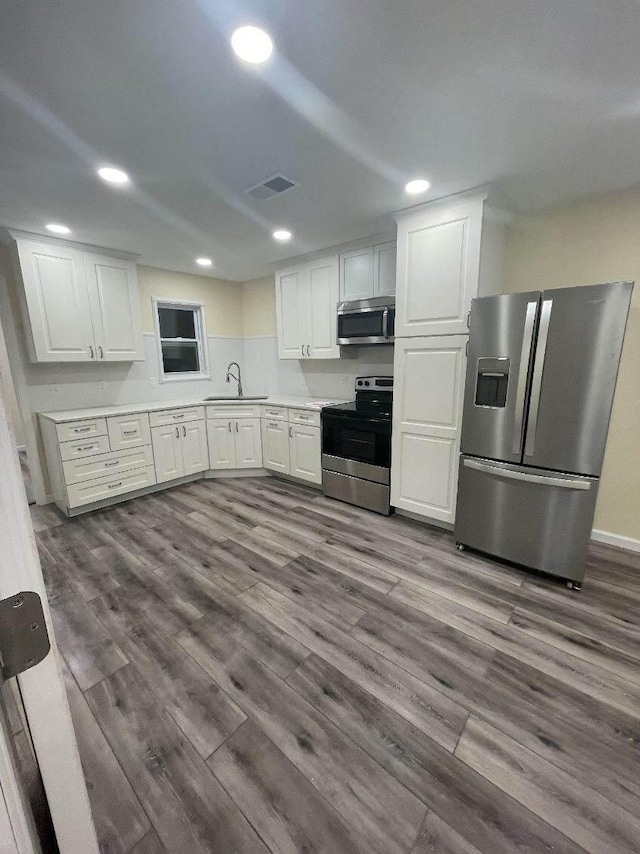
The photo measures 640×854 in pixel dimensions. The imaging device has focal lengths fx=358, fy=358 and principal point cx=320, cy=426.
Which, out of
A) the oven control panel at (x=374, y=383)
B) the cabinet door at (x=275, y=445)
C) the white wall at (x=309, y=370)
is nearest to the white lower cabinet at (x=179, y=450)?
the cabinet door at (x=275, y=445)

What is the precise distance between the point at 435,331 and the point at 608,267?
1281mm

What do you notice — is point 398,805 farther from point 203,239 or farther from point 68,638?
point 203,239

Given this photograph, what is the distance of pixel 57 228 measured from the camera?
9.90 feet

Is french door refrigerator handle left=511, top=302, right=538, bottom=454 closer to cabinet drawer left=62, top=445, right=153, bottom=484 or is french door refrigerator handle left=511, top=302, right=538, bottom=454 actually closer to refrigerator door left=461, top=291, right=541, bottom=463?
refrigerator door left=461, top=291, right=541, bottom=463

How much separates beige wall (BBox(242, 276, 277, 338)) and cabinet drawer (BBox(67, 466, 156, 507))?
2350mm

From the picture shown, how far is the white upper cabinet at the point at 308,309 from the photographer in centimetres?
369

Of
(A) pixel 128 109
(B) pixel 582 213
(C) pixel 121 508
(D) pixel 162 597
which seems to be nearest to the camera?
(A) pixel 128 109

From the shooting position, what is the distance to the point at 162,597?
2225 millimetres

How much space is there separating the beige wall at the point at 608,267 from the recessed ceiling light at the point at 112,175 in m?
2.85

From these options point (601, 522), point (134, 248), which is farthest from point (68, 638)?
point (601, 522)

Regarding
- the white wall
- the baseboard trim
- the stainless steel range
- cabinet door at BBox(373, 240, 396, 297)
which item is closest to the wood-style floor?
the baseboard trim

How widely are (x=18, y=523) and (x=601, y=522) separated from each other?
3.59 meters

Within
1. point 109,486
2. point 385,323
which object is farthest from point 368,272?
point 109,486

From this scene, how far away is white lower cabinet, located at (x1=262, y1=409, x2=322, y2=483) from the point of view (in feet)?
12.3
